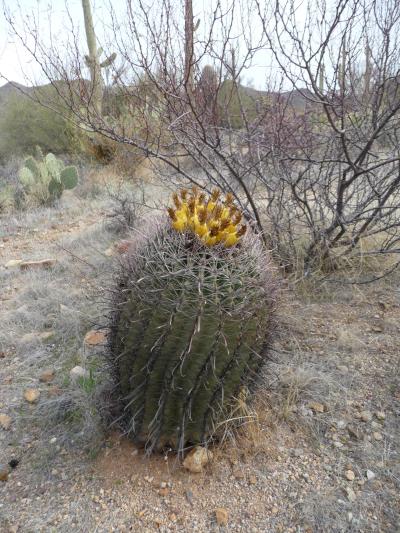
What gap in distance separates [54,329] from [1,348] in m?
0.37

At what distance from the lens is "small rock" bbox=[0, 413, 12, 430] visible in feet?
7.79

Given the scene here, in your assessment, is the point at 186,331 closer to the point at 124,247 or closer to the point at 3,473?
the point at 3,473

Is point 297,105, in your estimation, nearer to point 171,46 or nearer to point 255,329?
point 171,46

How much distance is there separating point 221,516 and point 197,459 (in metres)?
0.26

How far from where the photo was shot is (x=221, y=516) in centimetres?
184

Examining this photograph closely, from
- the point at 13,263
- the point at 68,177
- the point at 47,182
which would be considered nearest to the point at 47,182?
the point at 47,182

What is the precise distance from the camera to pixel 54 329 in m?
3.29

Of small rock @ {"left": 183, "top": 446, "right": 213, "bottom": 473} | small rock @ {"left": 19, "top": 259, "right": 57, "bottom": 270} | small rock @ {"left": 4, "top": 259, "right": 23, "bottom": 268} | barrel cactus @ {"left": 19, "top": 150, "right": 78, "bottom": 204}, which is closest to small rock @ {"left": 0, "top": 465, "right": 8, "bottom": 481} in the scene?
small rock @ {"left": 183, "top": 446, "right": 213, "bottom": 473}

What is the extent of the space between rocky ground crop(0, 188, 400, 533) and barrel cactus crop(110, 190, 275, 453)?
23cm

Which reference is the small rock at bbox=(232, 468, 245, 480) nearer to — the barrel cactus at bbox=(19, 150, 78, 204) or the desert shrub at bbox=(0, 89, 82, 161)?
the barrel cactus at bbox=(19, 150, 78, 204)

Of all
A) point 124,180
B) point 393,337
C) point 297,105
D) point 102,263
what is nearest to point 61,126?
point 124,180

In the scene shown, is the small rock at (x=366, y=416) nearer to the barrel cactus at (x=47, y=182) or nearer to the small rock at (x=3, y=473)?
the small rock at (x=3, y=473)

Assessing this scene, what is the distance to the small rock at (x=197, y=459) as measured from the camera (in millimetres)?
2016

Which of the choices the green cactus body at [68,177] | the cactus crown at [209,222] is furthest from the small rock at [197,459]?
the green cactus body at [68,177]
